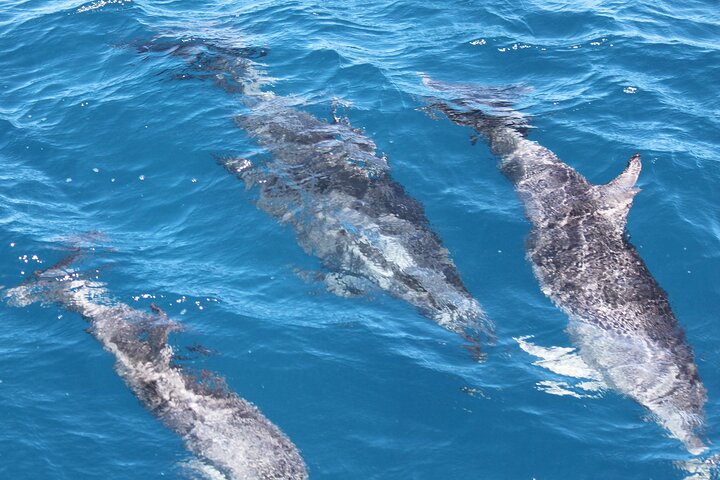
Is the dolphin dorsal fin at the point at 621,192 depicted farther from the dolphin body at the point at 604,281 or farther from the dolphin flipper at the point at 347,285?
the dolphin flipper at the point at 347,285

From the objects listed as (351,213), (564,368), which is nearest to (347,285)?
(351,213)

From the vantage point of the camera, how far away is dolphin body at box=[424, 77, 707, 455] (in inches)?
494

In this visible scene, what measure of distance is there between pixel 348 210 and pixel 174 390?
5.75 meters

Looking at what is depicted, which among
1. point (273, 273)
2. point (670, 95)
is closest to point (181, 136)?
point (273, 273)

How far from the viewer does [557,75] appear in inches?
867

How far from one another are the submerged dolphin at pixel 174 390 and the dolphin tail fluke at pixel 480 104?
995 centimetres

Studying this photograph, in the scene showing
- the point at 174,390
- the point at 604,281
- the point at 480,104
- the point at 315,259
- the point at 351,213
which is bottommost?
the point at 174,390

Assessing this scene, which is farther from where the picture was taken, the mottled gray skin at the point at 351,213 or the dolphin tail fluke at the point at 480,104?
the dolphin tail fluke at the point at 480,104

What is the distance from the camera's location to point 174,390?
42.0 feet

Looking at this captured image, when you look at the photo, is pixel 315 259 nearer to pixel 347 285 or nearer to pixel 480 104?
pixel 347 285

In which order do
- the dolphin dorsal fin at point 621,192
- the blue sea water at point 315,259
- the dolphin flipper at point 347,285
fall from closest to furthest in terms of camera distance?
the blue sea water at point 315,259
the dolphin flipper at point 347,285
the dolphin dorsal fin at point 621,192

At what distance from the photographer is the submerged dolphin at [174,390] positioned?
457 inches

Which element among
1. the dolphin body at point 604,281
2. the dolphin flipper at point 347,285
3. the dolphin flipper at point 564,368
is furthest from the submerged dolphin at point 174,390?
the dolphin body at point 604,281

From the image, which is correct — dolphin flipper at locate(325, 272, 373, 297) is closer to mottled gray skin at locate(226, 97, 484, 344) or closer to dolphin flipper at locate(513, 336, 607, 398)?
mottled gray skin at locate(226, 97, 484, 344)
